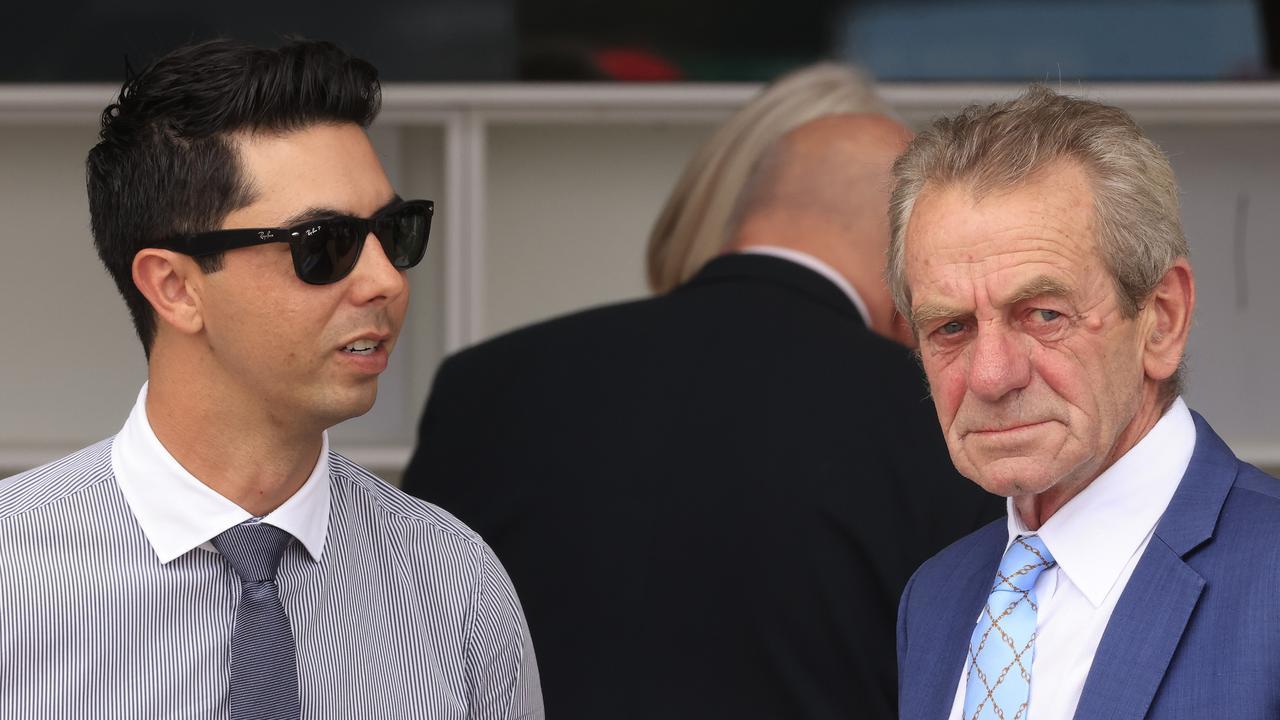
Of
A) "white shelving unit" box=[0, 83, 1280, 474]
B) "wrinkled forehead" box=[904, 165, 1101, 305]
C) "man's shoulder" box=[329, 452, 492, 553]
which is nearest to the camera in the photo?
"wrinkled forehead" box=[904, 165, 1101, 305]

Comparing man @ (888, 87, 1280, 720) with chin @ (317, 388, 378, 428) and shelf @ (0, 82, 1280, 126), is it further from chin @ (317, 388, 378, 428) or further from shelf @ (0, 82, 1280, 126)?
shelf @ (0, 82, 1280, 126)

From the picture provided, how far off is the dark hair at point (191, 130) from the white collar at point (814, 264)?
958 mm

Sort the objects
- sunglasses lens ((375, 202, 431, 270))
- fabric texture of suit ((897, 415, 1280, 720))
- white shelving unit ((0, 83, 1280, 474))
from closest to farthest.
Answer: fabric texture of suit ((897, 415, 1280, 720)) < sunglasses lens ((375, 202, 431, 270)) < white shelving unit ((0, 83, 1280, 474))

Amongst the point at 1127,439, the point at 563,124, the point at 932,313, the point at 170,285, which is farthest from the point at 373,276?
the point at 563,124

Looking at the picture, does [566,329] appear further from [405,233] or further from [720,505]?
[405,233]

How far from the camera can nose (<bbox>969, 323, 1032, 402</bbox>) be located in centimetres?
152

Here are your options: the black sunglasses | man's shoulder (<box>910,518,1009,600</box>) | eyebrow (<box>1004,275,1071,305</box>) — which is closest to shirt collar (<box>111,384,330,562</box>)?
the black sunglasses

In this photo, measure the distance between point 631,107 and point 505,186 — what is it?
21.2 inches

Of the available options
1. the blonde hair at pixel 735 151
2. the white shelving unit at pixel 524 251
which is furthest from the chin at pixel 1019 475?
the white shelving unit at pixel 524 251

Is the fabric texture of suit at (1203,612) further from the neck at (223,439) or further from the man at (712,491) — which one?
the neck at (223,439)

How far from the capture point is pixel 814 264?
2539 millimetres

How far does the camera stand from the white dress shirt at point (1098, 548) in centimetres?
154

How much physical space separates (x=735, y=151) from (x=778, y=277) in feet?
1.35

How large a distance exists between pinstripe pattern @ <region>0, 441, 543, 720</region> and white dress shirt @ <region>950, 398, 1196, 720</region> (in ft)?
2.18
